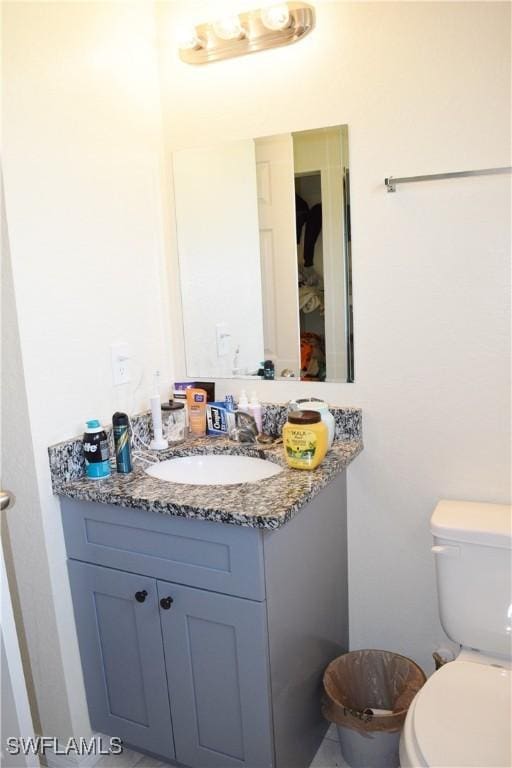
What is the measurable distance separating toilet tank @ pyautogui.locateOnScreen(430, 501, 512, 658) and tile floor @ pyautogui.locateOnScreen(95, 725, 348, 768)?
524 mm

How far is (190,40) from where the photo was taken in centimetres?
166

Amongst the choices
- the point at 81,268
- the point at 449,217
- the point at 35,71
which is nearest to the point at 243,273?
the point at 81,268

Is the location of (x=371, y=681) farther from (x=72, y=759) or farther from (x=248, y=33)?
(x=248, y=33)

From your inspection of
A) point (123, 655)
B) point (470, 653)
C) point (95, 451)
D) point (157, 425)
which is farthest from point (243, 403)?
A: point (470, 653)

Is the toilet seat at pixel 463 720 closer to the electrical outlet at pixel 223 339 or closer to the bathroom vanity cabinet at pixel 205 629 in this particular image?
the bathroom vanity cabinet at pixel 205 629

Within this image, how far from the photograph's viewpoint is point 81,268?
1554 millimetres

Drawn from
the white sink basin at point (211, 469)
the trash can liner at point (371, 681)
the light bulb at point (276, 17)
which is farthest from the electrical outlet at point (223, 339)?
the trash can liner at point (371, 681)

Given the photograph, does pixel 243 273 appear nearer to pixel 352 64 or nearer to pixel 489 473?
pixel 352 64

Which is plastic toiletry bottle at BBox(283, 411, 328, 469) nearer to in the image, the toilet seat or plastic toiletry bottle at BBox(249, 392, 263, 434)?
plastic toiletry bottle at BBox(249, 392, 263, 434)

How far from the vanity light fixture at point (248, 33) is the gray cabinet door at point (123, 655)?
1542mm

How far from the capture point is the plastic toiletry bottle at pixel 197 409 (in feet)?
6.08

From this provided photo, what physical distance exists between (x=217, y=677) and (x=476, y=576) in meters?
0.71

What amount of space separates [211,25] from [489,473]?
1.54 metres

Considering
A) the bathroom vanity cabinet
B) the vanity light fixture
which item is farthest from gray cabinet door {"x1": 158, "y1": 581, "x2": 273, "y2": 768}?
→ the vanity light fixture
